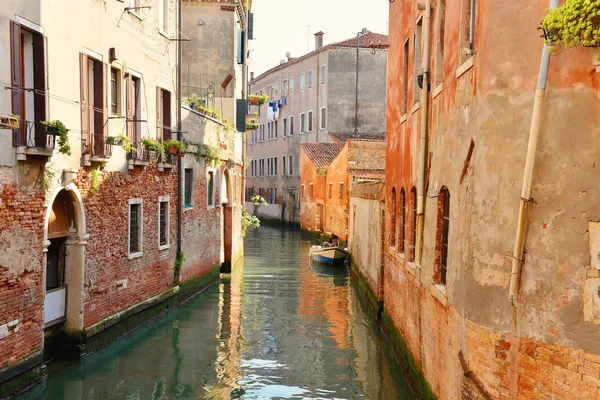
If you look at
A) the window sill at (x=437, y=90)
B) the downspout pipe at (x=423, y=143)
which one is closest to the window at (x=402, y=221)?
the downspout pipe at (x=423, y=143)

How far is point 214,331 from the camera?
1288 centimetres

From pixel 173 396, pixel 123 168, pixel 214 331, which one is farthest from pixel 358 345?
pixel 123 168

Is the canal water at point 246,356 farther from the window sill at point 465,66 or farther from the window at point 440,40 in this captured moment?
the window sill at point 465,66

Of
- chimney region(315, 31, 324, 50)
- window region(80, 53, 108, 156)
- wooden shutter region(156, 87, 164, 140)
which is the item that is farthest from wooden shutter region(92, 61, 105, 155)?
chimney region(315, 31, 324, 50)

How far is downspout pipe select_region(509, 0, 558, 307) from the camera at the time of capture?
5.30m

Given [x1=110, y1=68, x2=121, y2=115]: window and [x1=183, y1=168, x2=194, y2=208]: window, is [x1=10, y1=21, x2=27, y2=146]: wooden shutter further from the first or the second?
[x1=183, y1=168, x2=194, y2=208]: window

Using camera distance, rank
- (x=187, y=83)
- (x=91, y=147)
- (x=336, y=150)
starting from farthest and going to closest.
→ 1. (x=336, y=150)
2. (x=187, y=83)
3. (x=91, y=147)

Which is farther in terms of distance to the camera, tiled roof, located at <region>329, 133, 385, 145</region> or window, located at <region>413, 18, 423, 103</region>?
tiled roof, located at <region>329, 133, 385, 145</region>

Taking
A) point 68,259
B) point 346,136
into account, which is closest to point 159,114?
point 68,259

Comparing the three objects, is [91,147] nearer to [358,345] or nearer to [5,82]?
[5,82]

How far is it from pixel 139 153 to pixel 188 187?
11.8 feet

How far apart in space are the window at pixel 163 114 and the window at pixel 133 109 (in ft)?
3.20

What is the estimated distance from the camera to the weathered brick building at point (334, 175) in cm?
2822

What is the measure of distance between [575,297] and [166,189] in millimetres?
10434
